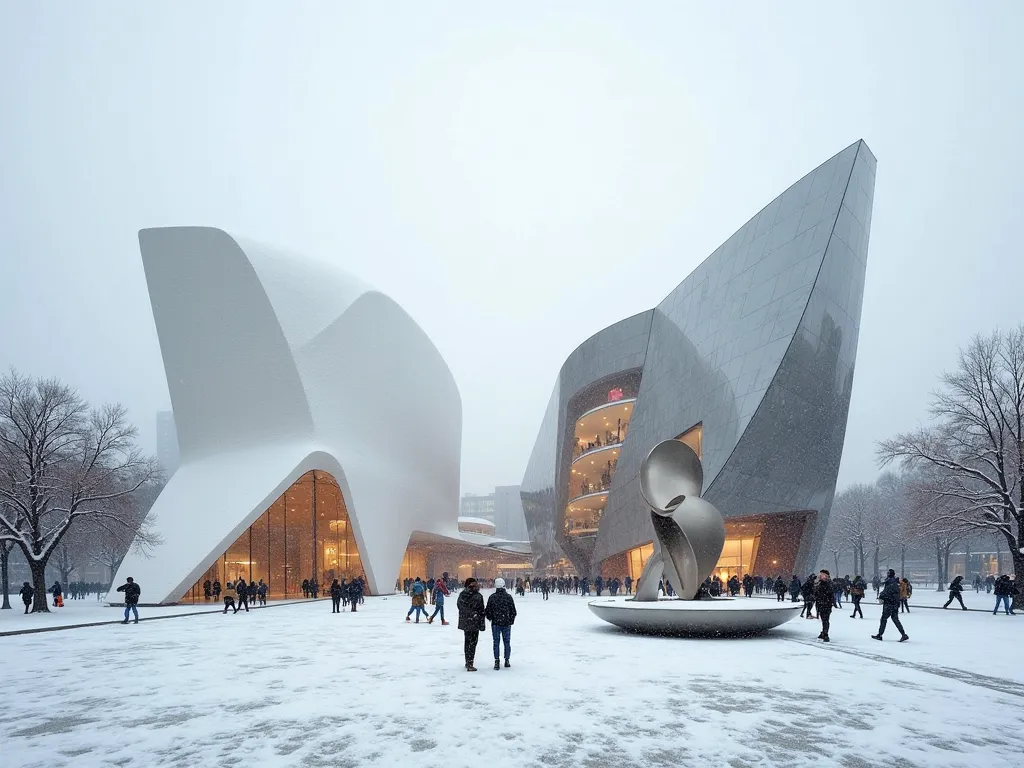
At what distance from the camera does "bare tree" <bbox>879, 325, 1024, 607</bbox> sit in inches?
934

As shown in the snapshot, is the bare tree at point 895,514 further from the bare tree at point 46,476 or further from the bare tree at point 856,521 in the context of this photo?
the bare tree at point 46,476

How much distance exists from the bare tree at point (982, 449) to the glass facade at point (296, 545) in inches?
1039

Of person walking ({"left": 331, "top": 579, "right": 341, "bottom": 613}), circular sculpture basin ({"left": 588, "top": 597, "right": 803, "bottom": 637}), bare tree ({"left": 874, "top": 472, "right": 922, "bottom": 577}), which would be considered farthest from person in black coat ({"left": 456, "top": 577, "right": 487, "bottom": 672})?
bare tree ({"left": 874, "top": 472, "right": 922, "bottom": 577})

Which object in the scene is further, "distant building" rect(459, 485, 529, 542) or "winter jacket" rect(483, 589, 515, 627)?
"distant building" rect(459, 485, 529, 542)

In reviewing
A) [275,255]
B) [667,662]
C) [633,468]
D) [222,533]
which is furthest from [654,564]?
[275,255]

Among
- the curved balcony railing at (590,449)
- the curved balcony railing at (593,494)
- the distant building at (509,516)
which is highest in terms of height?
the curved balcony railing at (590,449)

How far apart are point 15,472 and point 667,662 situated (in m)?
26.6

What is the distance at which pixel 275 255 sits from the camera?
3488 cm

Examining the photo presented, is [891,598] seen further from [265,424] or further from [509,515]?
[509,515]

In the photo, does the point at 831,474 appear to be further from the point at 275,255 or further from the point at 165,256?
the point at 165,256

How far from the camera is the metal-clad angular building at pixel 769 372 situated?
95.0ft

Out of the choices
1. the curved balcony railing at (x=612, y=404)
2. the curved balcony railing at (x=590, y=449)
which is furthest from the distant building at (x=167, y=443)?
the curved balcony railing at (x=612, y=404)

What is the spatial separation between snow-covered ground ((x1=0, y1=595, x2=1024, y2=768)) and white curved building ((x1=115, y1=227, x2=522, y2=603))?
49.7 ft

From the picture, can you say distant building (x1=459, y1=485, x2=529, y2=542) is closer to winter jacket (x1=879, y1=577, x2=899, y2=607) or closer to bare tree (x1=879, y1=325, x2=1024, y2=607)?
bare tree (x1=879, y1=325, x2=1024, y2=607)
